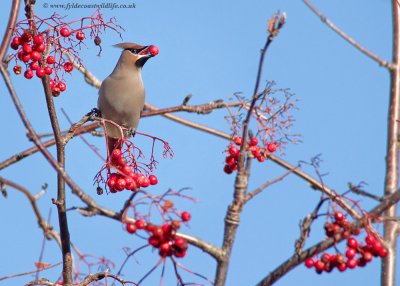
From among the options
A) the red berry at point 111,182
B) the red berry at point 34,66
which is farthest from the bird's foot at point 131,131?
the red berry at point 111,182

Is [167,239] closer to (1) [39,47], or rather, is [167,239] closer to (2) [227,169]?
(2) [227,169]

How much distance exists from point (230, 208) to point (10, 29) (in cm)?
126

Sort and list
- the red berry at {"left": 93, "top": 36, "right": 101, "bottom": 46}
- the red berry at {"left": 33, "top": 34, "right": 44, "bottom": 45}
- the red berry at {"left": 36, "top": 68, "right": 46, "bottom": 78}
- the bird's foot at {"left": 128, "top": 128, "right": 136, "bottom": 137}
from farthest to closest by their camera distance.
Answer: the bird's foot at {"left": 128, "top": 128, "right": 136, "bottom": 137} < the red berry at {"left": 93, "top": 36, "right": 101, "bottom": 46} < the red berry at {"left": 33, "top": 34, "right": 44, "bottom": 45} < the red berry at {"left": 36, "top": 68, "right": 46, "bottom": 78}

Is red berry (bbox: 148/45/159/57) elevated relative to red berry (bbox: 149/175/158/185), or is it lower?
elevated

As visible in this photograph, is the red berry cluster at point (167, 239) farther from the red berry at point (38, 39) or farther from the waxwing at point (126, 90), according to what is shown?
the waxwing at point (126, 90)

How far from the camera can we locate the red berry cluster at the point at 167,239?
5.77ft

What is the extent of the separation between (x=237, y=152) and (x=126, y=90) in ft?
5.32

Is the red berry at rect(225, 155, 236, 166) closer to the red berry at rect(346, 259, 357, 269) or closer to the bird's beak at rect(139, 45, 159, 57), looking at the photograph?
the red berry at rect(346, 259, 357, 269)

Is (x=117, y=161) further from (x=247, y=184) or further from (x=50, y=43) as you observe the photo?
(x=247, y=184)

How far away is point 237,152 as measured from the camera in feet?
9.51

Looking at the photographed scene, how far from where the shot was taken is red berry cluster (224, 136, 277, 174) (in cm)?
290

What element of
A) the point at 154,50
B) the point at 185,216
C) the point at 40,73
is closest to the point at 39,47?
the point at 40,73

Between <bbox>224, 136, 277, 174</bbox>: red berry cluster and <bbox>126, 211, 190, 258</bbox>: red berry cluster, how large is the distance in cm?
96

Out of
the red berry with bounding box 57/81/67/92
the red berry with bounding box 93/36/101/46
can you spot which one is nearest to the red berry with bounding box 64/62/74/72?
the red berry with bounding box 57/81/67/92
